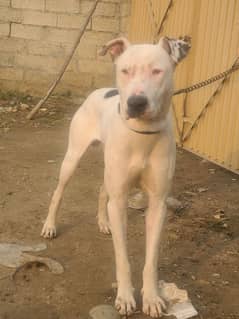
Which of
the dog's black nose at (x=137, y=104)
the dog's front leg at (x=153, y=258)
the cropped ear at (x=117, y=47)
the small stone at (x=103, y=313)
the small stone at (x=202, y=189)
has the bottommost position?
the small stone at (x=202, y=189)

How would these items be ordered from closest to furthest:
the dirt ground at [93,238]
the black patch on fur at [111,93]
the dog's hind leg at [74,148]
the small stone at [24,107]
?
the dirt ground at [93,238], the black patch on fur at [111,93], the dog's hind leg at [74,148], the small stone at [24,107]

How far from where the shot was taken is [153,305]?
3.62 meters

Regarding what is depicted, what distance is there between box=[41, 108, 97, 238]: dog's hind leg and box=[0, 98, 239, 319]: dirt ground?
14 centimetres

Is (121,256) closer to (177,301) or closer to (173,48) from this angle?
(177,301)

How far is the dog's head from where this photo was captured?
10.3 ft

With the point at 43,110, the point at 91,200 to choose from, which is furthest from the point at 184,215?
the point at 43,110

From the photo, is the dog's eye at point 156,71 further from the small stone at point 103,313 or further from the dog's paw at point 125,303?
the small stone at point 103,313

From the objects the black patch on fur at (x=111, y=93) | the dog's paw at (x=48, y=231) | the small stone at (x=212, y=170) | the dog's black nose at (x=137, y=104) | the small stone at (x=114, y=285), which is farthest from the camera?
the small stone at (x=212, y=170)

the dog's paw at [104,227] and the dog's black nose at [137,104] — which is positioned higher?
the dog's black nose at [137,104]

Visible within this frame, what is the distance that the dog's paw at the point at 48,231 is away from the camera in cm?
475

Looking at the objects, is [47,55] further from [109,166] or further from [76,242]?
[109,166]

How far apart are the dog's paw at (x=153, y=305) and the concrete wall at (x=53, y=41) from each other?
286 inches

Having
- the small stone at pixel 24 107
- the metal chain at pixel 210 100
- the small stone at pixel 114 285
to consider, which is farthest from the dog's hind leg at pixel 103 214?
the small stone at pixel 24 107

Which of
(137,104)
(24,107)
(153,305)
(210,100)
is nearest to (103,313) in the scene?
(153,305)
